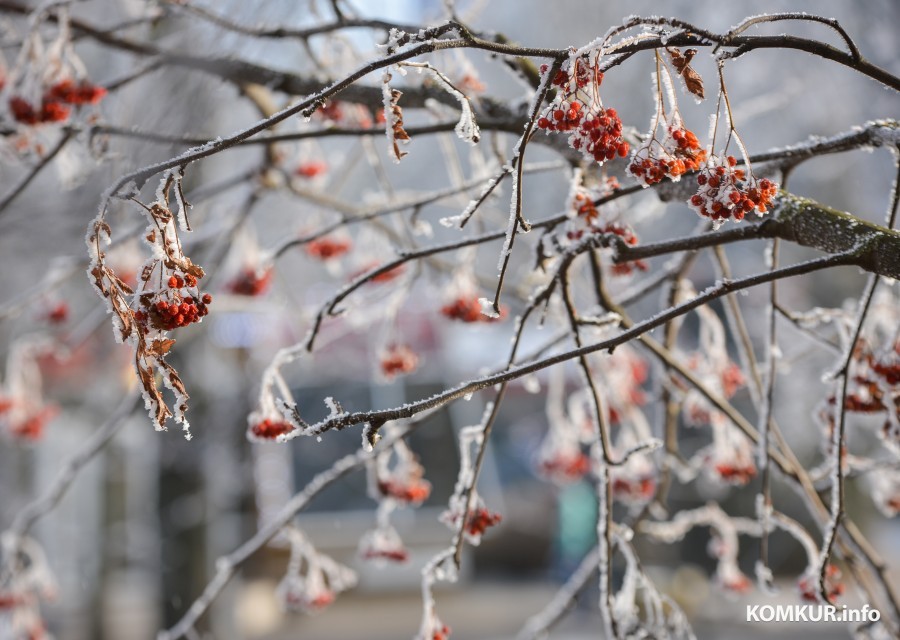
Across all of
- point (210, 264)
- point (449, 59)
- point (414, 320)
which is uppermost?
point (414, 320)

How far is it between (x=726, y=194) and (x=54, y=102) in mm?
1817

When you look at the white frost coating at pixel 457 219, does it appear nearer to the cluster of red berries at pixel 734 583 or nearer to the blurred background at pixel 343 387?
the blurred background at pixel 343 387

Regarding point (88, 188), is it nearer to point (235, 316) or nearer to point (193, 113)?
point (193, 113)

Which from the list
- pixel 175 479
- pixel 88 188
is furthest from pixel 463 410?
pixel 88 188

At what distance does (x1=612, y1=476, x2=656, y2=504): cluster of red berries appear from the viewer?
3.28 m

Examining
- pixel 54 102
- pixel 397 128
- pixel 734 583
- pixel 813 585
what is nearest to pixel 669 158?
pixel 397 128

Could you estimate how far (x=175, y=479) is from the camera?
712cm

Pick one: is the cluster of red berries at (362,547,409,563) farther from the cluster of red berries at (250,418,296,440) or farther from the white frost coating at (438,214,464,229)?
the white frost coating at (438,214,464,229)

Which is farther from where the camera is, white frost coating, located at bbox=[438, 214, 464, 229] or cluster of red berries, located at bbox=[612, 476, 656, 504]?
cluster of red berries, located at bbox=[612, 476, 656, 504]

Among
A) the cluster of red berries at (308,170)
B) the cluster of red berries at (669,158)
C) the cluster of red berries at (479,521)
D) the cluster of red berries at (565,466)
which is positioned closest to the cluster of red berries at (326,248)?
the cluster of red berries at (308,170)

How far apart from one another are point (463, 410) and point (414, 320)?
67.3 inches

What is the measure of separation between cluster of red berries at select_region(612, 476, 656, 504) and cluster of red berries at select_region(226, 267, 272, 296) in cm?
155

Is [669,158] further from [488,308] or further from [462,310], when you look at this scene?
[462,310]

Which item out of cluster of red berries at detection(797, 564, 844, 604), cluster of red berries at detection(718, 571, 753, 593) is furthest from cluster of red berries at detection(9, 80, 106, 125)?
cluster of red berries at detection(718, 571, 753, 593)
